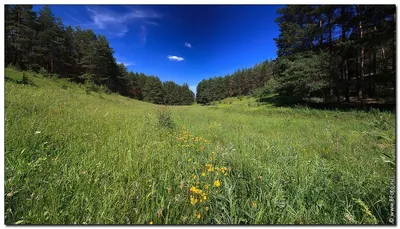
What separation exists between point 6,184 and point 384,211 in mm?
4252

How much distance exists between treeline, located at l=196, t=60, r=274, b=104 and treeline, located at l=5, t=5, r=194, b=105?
113ft

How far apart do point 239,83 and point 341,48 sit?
64203mm

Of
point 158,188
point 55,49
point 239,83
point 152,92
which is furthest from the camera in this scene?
point 239,83

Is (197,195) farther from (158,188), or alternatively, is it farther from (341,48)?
(341,48)

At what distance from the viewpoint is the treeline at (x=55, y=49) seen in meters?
26.5

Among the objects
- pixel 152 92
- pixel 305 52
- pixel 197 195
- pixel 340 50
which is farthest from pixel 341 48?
pixel 152 92

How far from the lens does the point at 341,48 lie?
1622 centimetres

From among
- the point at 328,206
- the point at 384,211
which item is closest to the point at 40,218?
the point at 328,206

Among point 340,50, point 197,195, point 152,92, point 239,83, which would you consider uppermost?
point 239,83

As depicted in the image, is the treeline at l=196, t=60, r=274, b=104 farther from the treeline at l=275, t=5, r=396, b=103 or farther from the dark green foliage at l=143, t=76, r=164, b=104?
the treeline at l=275, t=5, r=396, b=103

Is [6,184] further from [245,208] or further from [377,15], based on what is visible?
[377,15]

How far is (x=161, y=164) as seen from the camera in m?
2.49

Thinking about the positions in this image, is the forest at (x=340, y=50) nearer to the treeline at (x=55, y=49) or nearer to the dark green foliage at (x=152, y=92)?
the treeline at (x=55, y=49)

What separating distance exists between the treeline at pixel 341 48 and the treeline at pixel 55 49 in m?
28.0
